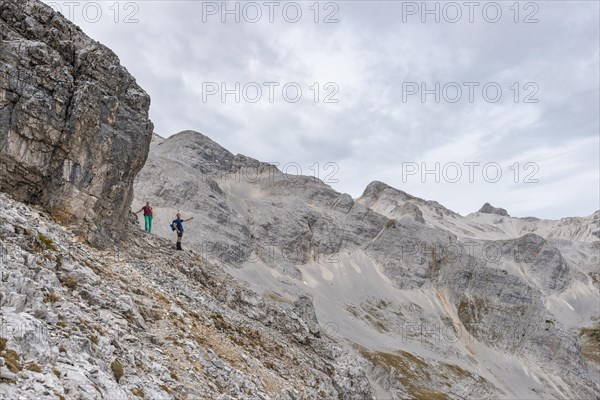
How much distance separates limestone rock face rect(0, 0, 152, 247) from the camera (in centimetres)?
2816

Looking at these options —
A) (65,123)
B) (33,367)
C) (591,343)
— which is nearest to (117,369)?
(33,367)

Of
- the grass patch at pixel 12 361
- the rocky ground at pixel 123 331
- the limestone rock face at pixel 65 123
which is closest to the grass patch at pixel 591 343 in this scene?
the rocky ground at pixel 123 331

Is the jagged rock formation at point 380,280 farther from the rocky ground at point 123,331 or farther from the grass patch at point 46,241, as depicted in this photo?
the grass patch at point 46,241

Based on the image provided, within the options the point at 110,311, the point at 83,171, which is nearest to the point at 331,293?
the point at 83,171

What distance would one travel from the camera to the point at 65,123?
1214 inches

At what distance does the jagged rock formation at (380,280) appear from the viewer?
356ft

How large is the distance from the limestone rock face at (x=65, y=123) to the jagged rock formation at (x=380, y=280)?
6055cm

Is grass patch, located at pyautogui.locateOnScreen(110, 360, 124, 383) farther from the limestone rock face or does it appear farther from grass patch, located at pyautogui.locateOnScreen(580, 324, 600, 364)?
grass patch, located at pyautogui.locateOnScreen(580, 324, 600, 364)

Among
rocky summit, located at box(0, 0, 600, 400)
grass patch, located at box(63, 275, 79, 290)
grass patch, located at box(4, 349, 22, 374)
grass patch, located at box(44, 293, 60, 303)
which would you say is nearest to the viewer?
grass patch, located at box(4, 349, 22, 374)

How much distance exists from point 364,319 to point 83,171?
347ft

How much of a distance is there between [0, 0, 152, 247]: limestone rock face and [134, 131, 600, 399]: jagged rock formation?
60552 mm

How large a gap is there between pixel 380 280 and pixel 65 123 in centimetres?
13260

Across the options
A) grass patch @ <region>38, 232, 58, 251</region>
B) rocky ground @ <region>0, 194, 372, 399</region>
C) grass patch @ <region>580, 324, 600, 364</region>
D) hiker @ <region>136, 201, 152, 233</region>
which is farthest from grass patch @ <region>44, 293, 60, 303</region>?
grass patch @ <region>580, 324, 600, 364</region>

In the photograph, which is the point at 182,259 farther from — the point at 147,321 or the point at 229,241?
the point at 229,241
